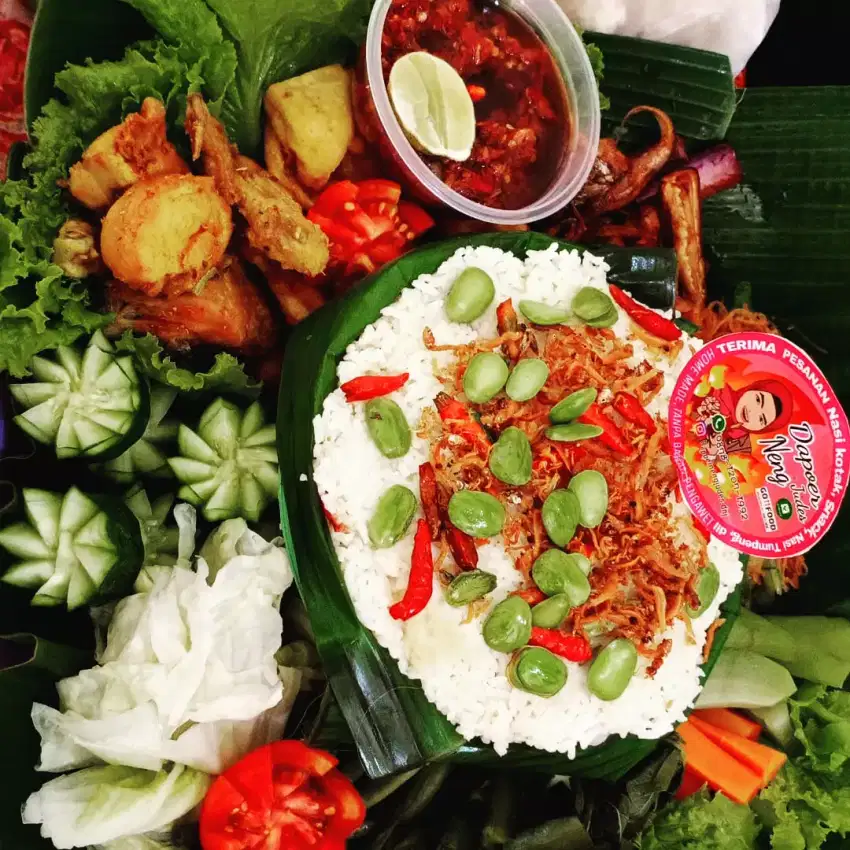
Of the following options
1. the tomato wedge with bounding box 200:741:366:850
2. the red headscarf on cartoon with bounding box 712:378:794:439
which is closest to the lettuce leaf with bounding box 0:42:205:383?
the tomato wedge with bounding box 200:741:366:850

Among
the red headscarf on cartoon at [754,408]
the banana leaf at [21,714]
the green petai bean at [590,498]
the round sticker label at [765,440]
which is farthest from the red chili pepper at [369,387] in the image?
the banana leaf at [21,714]

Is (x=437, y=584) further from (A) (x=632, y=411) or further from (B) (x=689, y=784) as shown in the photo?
(B) (x=689, y=784)

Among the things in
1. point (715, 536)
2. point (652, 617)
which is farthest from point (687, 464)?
point (652, 617)

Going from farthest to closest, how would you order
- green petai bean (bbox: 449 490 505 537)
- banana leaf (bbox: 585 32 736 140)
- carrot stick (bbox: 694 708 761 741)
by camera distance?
banana leaf (bbox: 585 32 736 140) < carrot stick (bbox: 694 708 761 741) < green petai bean (bbox: 449 490 505 537)

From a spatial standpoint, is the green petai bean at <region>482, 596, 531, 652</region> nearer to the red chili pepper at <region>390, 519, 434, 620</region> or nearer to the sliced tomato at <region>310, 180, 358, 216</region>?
the red chili pepper at <region>390, 519, 434, 620</region>

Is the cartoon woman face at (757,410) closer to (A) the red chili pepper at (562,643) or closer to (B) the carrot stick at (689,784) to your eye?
(A) the red chili pepper at (562,643)

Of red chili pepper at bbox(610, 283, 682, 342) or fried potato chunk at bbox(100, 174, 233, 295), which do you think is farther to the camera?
red chili pepper at bbox(610, 283, 682, 342)

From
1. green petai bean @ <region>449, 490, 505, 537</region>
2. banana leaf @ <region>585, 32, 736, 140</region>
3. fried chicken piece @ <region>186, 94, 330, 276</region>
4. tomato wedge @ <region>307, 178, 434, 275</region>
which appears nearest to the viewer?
green petai bean @ <region>449, 490, 505, 537</region>
